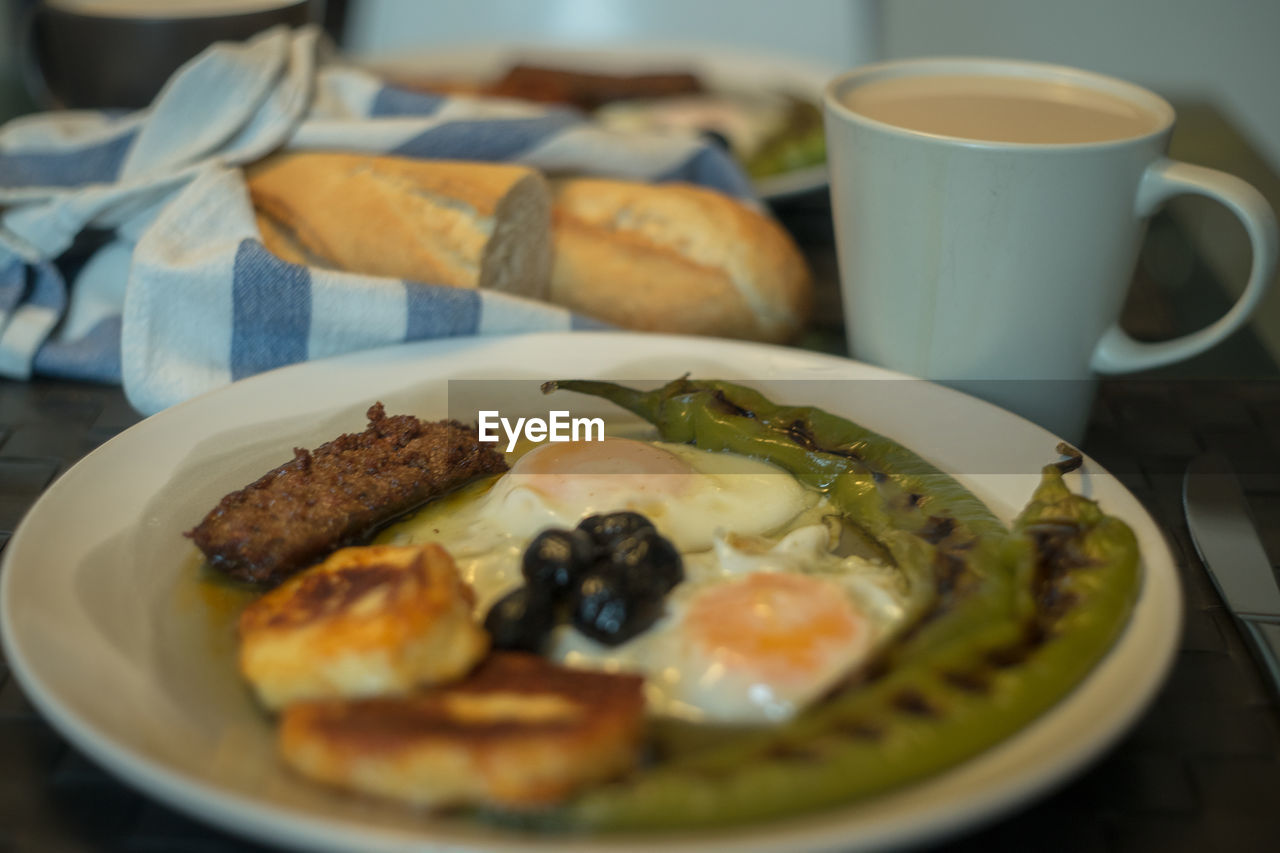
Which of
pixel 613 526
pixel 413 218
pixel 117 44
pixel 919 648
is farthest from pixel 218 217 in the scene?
pixel 919 648

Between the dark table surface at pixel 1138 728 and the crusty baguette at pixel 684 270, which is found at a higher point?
the crusty baguette at pixel 684 270

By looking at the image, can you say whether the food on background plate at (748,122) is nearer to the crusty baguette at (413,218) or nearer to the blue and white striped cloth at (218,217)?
the blue and white striped cloth at (218,217)

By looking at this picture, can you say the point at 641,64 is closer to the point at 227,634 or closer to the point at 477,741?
the point at 227,634

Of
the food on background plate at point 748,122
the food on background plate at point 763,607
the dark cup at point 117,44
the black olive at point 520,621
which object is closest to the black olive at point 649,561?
the food on background plate at point 763,607

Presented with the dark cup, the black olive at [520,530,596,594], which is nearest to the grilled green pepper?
the black olive at [520,530,596,594]

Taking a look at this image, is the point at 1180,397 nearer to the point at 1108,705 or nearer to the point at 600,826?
the point at 1108,705
